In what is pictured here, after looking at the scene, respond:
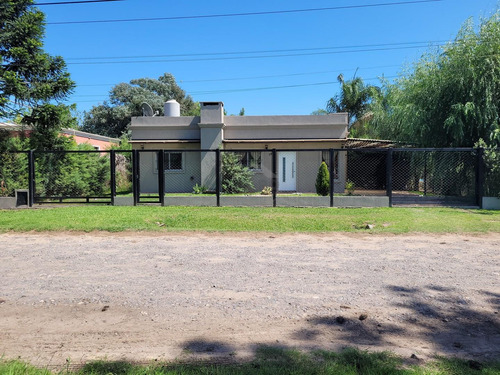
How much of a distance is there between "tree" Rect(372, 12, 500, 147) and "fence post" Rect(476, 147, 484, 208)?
7.81 feet

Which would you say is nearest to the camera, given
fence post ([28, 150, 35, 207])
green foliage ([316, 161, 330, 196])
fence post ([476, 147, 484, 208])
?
fence post ([476, 147, 484, 208])

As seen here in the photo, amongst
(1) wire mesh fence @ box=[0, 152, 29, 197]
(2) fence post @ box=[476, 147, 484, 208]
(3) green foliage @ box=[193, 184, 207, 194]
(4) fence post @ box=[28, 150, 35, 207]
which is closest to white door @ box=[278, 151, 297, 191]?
(3) green foliage @ box=[193, 184, 207, 194]

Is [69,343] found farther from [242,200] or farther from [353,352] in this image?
[242,200]

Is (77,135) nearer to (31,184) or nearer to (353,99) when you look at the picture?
(31,184)

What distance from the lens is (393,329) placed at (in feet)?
12.2

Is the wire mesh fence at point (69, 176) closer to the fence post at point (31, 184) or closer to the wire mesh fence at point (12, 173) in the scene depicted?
the fence post at point (31, 184)

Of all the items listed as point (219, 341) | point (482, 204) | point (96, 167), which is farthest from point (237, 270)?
point (96, 167)

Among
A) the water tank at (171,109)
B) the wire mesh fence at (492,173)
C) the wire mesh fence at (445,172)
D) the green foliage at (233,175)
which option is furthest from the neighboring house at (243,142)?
the wire mesh fence at (492,173)

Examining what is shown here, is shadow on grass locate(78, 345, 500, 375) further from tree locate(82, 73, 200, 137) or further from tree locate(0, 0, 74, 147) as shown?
tree locate(82, 73, 200, 137)

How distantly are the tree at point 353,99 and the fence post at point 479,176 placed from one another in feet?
72.2

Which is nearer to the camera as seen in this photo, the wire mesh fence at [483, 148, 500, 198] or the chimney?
the wire mesh fence at [483, 148, 500, 198]

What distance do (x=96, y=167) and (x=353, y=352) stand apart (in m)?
16.8

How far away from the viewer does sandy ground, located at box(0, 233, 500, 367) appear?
3.40 metres

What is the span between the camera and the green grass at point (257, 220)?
30.6 feet
